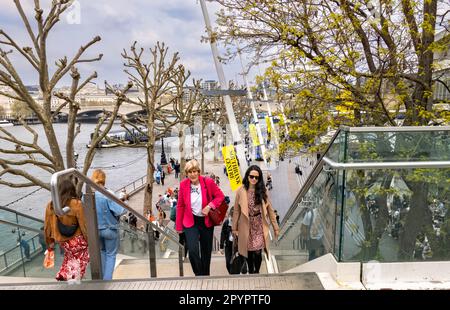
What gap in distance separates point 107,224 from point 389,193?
8.55ft

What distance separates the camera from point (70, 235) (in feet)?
10.5

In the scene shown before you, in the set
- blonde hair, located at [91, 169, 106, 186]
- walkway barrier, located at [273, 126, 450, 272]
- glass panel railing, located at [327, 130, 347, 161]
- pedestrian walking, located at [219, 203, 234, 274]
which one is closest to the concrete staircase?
pedestrian walking, located at [219, 203, 234, 274]

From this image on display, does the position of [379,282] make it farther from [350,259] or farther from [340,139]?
[340,139]

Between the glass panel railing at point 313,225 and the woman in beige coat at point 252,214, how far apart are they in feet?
1.49

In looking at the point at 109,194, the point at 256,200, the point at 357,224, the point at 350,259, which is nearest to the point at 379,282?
the point at 350,259

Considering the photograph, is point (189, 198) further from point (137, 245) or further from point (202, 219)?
point (137, 245)

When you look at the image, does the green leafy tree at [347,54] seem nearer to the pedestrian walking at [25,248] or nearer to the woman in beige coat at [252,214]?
the woman in beige coat at [252,214]

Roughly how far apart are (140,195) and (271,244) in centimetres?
2025

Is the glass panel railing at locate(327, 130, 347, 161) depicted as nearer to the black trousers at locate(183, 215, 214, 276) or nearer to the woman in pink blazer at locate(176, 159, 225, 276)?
the woman in pink blazer at locate(176, 159, 225, 276)

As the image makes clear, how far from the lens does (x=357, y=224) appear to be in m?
3.26

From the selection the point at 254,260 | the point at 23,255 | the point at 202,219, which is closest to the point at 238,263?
the point at 254,260

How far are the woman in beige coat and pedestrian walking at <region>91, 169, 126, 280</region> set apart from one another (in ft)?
4.29

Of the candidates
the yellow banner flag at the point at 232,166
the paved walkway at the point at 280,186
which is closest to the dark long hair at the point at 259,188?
the yellow banner flag at the point at 232,166

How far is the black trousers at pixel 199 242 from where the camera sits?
4.19 m
